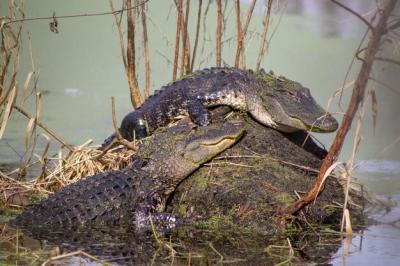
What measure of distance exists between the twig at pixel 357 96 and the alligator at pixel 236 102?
0.72 metres

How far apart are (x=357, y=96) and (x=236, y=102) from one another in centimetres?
159

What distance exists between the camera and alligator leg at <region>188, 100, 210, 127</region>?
18.0ft

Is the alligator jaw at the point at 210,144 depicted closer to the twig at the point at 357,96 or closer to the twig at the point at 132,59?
the twig at the point at 357,96

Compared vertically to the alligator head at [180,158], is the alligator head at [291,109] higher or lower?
higher

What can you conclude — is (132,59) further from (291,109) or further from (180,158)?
(291,109)

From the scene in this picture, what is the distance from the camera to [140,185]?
5.18 meters

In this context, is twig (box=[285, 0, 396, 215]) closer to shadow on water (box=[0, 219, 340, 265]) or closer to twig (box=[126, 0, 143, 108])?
shadow on water (box=[0, 219, 340, 265])

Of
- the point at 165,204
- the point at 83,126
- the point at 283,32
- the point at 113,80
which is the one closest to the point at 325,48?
the point at 283,32

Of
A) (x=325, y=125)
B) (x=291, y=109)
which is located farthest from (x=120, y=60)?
(x=325, y=125)

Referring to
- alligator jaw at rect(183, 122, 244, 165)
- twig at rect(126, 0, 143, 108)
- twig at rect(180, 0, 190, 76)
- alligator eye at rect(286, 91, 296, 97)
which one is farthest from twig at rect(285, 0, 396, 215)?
twig at rect(126, 0, 143, 108)

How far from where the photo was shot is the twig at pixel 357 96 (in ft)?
12.1

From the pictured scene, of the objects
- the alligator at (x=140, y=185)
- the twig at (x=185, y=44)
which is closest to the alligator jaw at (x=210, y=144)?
the alligator at (x=140, y=185)

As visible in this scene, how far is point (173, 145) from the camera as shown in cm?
530

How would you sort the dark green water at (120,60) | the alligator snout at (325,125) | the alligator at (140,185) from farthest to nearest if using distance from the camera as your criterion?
the dark green water at (120,60)
the alligator snout at (325,125)
the alligator at (140,185)
